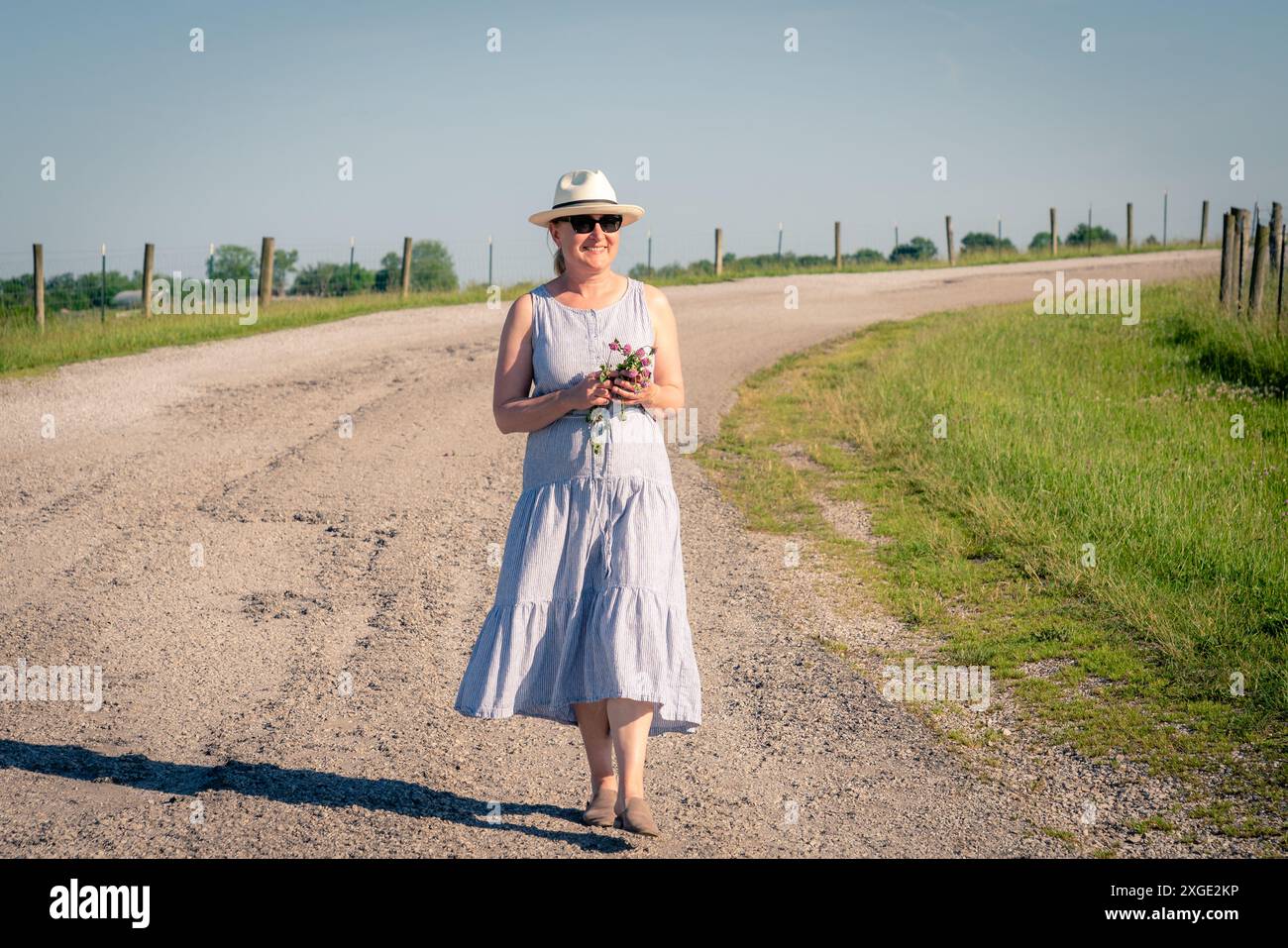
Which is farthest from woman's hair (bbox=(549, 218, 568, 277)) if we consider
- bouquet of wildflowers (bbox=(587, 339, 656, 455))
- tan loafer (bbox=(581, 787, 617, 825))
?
tan loafer (bbox=(581, 787, 617, 825))

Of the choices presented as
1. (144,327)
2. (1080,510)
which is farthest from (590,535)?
(144,327)

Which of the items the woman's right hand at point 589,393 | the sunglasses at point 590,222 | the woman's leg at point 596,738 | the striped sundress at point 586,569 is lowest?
the woman's leg at point 596,738

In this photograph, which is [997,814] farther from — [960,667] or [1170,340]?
[1170,340]

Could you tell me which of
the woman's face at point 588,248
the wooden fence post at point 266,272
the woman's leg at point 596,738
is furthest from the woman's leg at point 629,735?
the wooden fence post at point 266,272

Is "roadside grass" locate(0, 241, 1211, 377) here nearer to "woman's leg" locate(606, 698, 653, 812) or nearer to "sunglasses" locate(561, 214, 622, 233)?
"sunglasses" locate(561, 214, 622, 233)

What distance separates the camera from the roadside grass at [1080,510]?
635cm

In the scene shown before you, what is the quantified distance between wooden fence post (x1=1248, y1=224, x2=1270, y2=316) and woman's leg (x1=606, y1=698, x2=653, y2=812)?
16.0 m

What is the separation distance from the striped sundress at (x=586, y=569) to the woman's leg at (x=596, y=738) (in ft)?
0.40

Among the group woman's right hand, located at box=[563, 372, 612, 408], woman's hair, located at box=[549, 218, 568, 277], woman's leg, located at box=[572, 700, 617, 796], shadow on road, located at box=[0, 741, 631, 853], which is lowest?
shadow on road, located at box=[0, 741, 631, 853]

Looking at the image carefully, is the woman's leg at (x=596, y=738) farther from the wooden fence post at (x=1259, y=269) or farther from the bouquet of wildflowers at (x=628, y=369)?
the wooden fence post at (x=1259, y=269)

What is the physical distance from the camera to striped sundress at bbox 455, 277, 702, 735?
4.58m

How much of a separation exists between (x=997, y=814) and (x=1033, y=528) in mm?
4663

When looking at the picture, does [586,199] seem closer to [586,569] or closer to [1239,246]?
→ [586,569]

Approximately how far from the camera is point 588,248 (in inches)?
186
